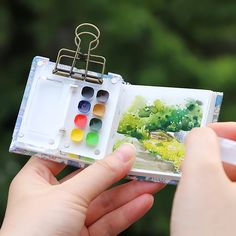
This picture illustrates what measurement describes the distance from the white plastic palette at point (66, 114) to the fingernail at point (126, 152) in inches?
2.1

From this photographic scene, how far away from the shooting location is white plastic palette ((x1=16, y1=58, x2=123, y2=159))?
109cm

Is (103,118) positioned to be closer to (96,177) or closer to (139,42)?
(96,177)

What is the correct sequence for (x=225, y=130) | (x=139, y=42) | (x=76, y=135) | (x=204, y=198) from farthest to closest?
(x=139, y=42), (x=76, y=135), (x=225, y=130), (x=204, y=198)

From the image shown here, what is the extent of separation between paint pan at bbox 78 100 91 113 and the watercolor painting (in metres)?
0.07

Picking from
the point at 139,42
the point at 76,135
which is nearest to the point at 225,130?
the point at 76,135

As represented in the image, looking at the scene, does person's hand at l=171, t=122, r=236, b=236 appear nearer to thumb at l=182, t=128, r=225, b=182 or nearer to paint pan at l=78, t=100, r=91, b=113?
thumb at l=182, t=128, r=225, b=182

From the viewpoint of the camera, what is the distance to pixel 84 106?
3.66ft

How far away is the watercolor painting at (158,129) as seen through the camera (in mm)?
1103

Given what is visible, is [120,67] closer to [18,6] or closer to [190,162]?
[18,6]

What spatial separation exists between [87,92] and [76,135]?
9 cm

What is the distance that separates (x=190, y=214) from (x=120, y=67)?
4.52ft

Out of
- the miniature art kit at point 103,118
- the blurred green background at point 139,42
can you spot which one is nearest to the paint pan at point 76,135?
the miniature art kit at point 103,118

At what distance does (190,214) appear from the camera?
0.74m

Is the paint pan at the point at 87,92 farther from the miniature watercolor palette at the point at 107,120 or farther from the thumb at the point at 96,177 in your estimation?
the thumb at the point at 96,177
